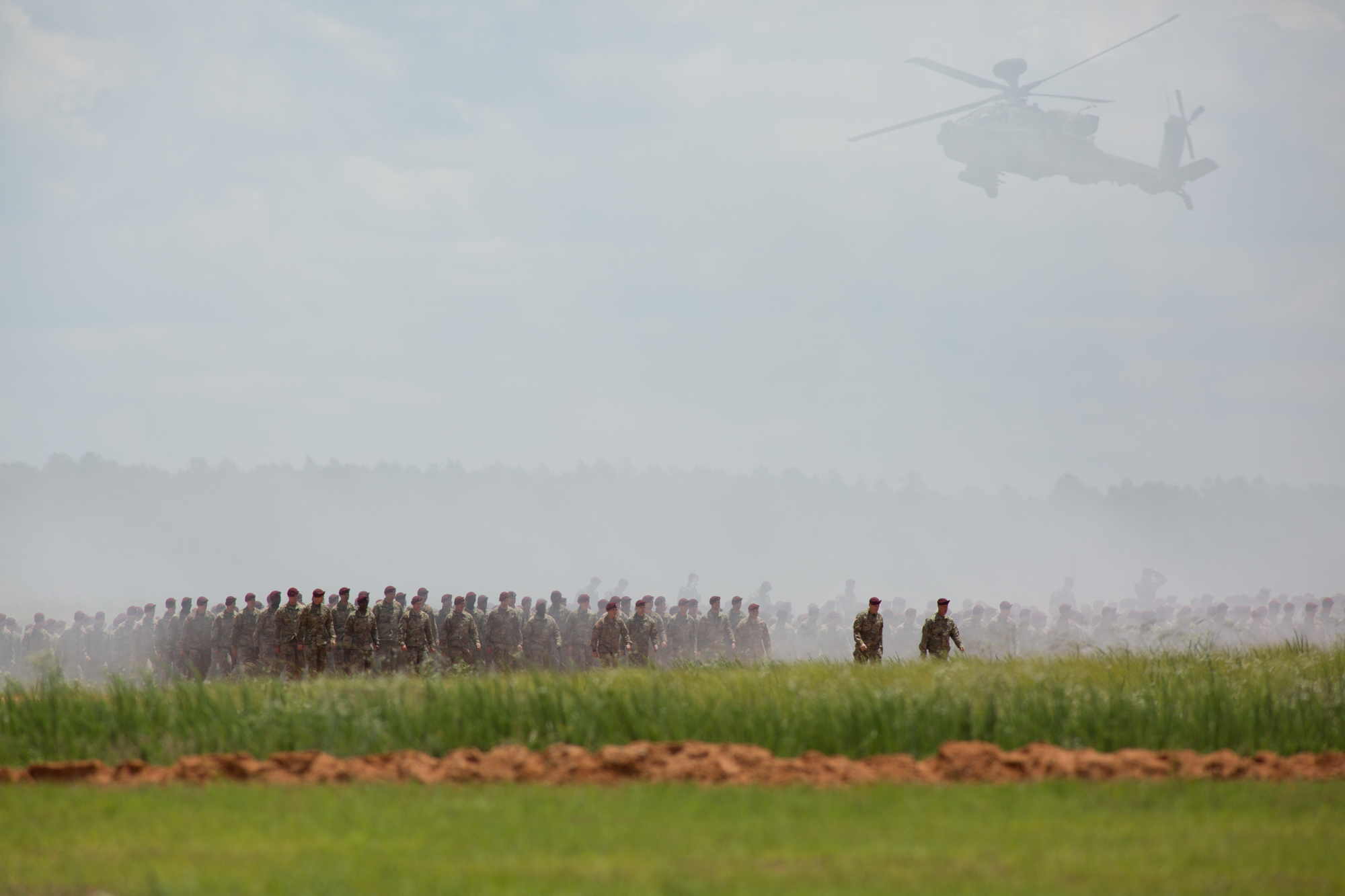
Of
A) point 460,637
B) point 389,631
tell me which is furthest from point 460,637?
point 389,631

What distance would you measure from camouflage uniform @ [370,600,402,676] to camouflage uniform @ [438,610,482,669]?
2.57 feet

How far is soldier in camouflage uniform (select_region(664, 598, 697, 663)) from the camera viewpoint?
25688mm

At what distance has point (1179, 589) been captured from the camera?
114938 millimetres

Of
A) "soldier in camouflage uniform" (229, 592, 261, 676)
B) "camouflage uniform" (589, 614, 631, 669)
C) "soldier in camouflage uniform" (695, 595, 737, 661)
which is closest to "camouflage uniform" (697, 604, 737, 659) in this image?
"soldier in camouflage uniform" (695, 595, 737, 661)

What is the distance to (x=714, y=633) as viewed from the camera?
25.2 m

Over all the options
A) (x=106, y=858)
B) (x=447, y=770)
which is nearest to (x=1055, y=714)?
(x=447, y=770)

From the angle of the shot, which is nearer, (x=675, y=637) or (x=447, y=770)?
(x=447, y=770)

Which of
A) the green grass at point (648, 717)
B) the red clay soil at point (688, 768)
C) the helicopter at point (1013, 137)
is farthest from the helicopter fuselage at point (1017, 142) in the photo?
the red clay soil at point (688, 768)

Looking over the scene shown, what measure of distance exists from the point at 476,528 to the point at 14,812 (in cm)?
13703

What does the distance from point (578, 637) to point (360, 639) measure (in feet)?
17.1

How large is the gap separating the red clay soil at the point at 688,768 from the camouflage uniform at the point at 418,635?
1135 cm

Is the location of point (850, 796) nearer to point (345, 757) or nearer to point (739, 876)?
point (739, 876)

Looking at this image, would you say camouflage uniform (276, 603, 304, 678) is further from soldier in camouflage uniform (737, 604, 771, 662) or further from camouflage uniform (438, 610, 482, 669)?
soldier in camouflage uniform (737, 604, 771, 662)

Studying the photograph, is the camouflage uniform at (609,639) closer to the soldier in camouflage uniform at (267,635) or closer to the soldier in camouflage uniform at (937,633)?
the soldier in camouflage uniform at (937,633)
